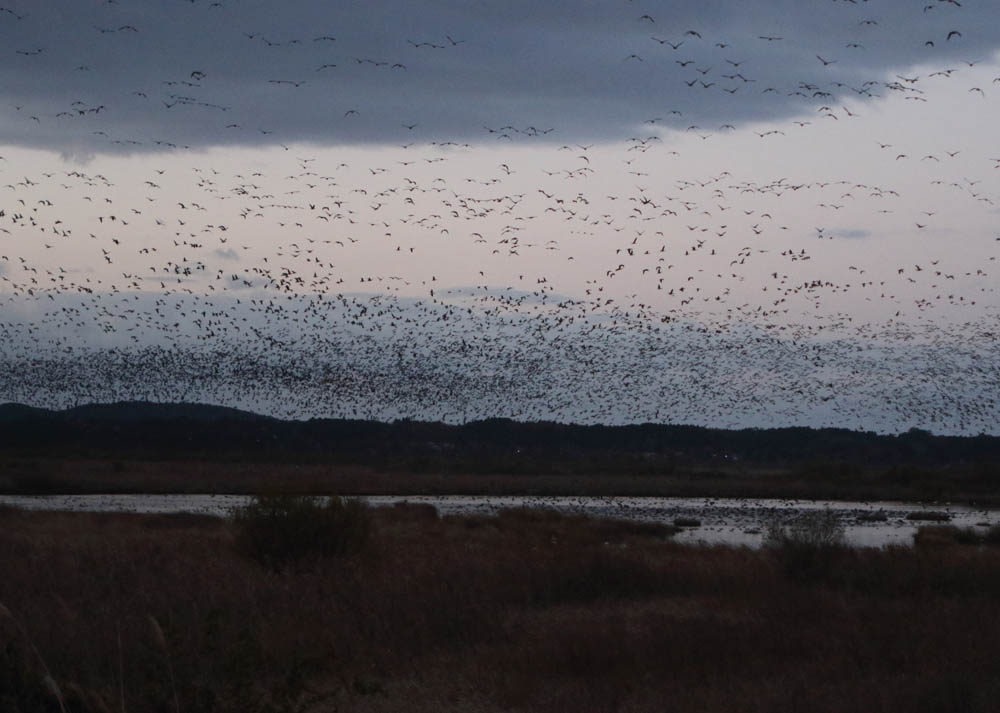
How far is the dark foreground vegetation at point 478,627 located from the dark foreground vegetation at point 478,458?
3416cm

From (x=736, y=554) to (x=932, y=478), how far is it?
77215 mm

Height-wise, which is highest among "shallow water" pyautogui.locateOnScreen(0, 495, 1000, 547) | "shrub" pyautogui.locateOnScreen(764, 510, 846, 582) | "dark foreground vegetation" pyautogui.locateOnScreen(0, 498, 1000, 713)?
"shrub" pyautogui.locateOnScreen(764, 510, 846, 582)

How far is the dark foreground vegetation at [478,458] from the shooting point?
84500 millimetres

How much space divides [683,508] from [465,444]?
8962 centimetres

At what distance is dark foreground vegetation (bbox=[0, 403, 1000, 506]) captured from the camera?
84.5 meters

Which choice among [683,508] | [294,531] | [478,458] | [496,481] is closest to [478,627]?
[294,531]

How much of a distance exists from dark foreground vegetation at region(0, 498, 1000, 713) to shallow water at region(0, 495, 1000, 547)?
16311 millimetres

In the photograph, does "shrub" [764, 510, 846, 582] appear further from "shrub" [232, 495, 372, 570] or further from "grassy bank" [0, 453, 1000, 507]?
"grassy bank" [0, 453, 1000, 507]

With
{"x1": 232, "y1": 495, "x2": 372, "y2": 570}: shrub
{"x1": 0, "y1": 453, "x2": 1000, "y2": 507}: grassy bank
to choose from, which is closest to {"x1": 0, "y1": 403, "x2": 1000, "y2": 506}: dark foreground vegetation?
{"x1": 0, "y1": 453, "x2": 1000, "y2": 507}: grassy bank

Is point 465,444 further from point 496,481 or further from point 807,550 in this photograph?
point 807,550

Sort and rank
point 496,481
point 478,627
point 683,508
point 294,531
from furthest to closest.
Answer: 1. point 496,481
2. point 683,508
3. point 294,531
4. point 478,627

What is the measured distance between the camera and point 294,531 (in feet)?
78.5

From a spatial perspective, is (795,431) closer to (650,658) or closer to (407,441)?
(407,441)

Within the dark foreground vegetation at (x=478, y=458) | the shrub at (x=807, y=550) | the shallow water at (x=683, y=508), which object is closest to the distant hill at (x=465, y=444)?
the dark foreground vegetation at (x=478, y=458)
